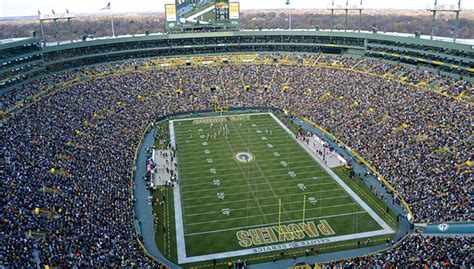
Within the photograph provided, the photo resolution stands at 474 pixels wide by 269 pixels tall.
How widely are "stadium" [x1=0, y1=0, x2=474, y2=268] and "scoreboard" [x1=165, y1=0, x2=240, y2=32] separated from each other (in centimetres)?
19

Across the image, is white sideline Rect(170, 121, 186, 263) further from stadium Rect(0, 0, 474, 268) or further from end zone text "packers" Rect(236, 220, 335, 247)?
end zone text "packers" Rect(236, 220, 335, 247)

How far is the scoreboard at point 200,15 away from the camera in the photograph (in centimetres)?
5569

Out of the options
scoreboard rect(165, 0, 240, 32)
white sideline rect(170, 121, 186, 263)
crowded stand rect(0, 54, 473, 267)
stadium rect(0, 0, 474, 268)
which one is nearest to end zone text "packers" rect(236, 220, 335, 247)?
stadium rect(0, 0, 474, 268)

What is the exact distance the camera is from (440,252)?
56.9 feet

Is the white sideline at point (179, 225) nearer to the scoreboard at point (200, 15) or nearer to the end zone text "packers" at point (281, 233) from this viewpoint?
the end zone text "packers" at point (281, 233)

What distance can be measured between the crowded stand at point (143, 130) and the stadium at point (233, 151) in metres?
0.13

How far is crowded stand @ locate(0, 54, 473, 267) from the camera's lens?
61.5 ft

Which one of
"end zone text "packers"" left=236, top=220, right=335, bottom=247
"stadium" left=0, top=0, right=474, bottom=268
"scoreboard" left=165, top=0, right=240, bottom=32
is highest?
"scoreboard" left=165, top=0, right=240, bottom=32

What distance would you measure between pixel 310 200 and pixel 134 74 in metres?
33.2

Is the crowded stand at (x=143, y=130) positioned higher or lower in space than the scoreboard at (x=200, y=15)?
lower

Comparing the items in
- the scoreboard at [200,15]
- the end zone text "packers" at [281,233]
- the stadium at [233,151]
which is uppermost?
the scoreboard at [200,15]

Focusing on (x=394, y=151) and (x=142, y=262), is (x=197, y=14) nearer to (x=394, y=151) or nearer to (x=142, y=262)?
(x=394, y=151)

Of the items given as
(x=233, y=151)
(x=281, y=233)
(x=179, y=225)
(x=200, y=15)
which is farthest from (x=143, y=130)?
(x=200, y=15)

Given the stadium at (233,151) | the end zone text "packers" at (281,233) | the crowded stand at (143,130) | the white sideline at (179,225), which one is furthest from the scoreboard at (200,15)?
the end zone text "packers" at (281,233)
